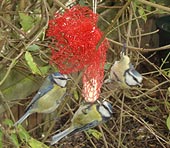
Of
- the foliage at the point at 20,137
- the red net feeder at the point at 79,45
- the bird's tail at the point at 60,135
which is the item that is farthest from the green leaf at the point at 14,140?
the red net feeder at the point at 79,45

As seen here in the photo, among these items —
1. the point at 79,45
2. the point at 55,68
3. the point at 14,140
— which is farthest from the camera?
the point at 55,68

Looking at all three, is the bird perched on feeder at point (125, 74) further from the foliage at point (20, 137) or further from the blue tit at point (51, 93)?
the foliage at point (20, 137)

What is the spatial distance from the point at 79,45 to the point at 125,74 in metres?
0.15

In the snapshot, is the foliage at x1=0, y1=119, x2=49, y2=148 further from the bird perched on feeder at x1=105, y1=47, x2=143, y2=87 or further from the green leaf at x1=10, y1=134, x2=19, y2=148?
the bird perched on feeder at x1=105, y1=47, x2=143, y2=87

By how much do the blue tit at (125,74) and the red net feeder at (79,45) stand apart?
40 millimetres

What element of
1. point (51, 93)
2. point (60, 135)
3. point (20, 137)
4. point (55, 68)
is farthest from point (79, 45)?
point (55, 68)

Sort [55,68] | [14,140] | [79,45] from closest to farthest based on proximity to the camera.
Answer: [79,45]
[14,140]
[55,68]

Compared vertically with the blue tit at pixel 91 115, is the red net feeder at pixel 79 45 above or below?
above

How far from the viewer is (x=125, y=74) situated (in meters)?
1.22

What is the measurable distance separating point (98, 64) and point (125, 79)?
0.07 metres

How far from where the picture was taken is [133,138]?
320 centimetres

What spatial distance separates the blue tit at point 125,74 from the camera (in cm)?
122

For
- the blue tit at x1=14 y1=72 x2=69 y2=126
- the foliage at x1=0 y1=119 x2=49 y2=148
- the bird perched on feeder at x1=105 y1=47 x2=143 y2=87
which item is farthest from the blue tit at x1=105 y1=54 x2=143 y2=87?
the foliage at x1=0 y1=119 x2=49 y2=148

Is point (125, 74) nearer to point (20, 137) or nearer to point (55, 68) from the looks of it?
point (20, 137)
